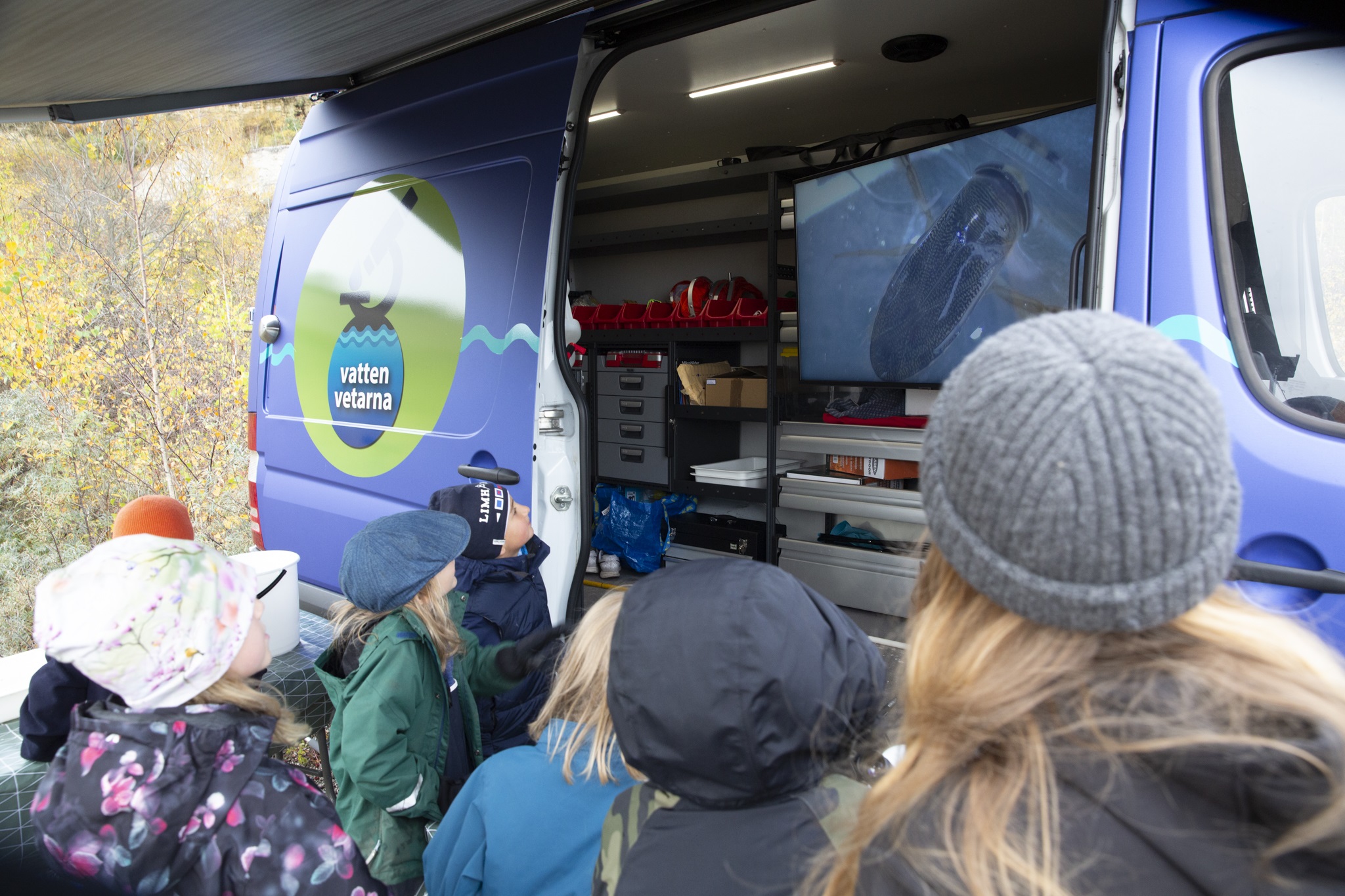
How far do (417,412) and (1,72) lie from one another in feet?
5.52

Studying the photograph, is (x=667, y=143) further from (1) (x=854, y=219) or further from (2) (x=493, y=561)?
(2) (x=493, y=561)

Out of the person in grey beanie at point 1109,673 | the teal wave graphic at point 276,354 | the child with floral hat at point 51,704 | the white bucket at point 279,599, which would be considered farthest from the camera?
the teal wave graphic at point 276,354

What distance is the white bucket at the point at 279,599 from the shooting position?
2691 mm

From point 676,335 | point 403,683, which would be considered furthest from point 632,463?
point 403,683

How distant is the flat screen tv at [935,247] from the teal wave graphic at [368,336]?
1720 millimetres

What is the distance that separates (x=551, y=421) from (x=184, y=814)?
1.40m

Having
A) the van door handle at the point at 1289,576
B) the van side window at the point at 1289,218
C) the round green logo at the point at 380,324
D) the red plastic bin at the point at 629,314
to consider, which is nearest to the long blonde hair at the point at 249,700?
the round green logo at the point at 380,324

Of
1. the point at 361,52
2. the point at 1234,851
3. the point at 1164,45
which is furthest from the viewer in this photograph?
the point at 361,52

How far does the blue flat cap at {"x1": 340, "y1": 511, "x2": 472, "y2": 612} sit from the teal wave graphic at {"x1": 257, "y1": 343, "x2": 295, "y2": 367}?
1.67 m

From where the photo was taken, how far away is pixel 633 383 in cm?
415

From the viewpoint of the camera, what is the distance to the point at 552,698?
4.26 feet

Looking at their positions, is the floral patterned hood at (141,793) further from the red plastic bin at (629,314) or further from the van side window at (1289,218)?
the red plastic bin at (629,314)

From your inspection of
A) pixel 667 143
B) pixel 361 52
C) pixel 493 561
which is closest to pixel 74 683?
pixel 493 561

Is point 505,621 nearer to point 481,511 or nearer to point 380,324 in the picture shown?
point 481,511
